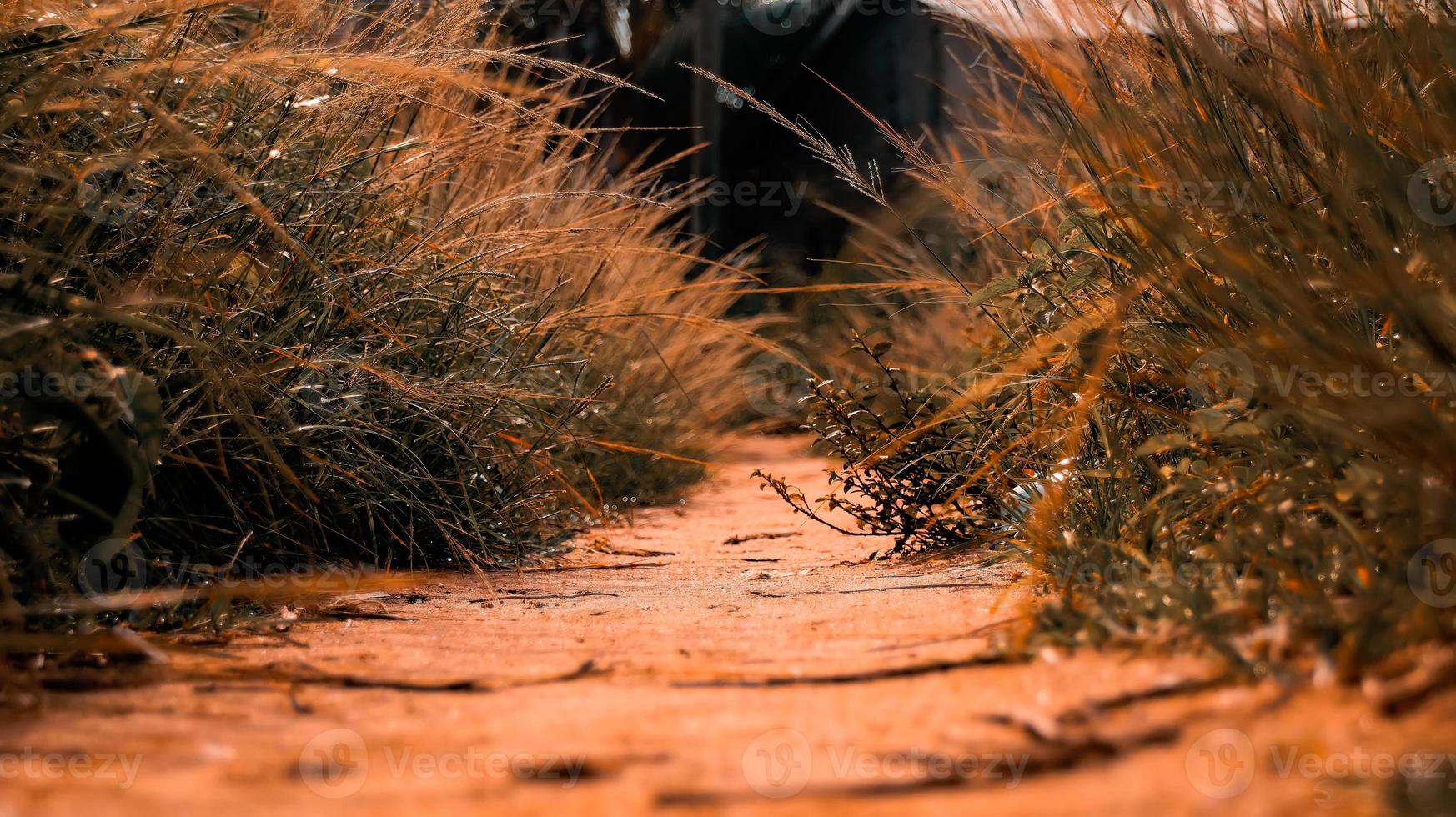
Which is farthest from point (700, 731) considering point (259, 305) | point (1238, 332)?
point (259, 305)

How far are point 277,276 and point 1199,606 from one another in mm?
1859

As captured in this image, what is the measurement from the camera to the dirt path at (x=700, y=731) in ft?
3.33

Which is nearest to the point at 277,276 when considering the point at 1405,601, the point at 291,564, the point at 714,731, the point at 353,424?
the point at 353,424

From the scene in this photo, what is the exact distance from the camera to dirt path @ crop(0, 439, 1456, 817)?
1.01m

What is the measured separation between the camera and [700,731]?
48.1 inches

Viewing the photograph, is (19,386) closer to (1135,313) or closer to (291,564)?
(291,564)

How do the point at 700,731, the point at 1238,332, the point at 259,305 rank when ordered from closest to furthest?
the point at 700,731
the point at 1238,332
the point at 259,305

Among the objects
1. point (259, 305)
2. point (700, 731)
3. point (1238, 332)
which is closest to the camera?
point (700, 731)

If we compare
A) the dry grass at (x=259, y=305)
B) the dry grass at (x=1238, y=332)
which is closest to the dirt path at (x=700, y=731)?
the dry grass at (x=1238, y=332)

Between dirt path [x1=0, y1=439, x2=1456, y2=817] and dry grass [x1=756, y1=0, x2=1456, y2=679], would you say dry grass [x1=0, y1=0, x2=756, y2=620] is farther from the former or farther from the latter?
dry grass [x1=756, y1=0, x2=1456, y2=679]

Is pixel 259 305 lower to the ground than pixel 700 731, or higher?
higher

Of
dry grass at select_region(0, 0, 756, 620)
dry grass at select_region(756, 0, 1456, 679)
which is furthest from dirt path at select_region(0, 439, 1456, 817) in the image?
dry grass at select_region(0, 0, 756, 620)

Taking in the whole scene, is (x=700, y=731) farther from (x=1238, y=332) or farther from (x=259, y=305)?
(x=259, y=305)

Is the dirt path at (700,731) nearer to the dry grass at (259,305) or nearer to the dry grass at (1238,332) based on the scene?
the dry grass at (1238,332)
